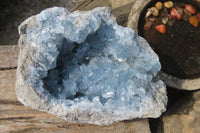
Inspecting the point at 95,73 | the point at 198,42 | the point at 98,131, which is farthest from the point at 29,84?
the point at 198,42

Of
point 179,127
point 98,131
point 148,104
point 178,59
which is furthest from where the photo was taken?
point 178,59

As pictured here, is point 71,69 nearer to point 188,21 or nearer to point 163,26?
point 163,26

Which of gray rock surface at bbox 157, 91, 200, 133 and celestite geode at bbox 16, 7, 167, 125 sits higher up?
celestite geode at bbox 16, 7, 167, 125

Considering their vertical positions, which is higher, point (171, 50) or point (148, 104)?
point (148, 104)

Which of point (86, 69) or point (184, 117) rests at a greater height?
point (86, 69)

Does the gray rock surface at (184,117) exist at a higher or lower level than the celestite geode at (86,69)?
lower

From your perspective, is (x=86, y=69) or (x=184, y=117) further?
(x=184, y=117)

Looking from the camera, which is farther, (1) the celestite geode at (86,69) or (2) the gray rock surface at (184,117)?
(2) the gray rock surface at (184,117)

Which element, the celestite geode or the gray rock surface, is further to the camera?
the gray rock surface
